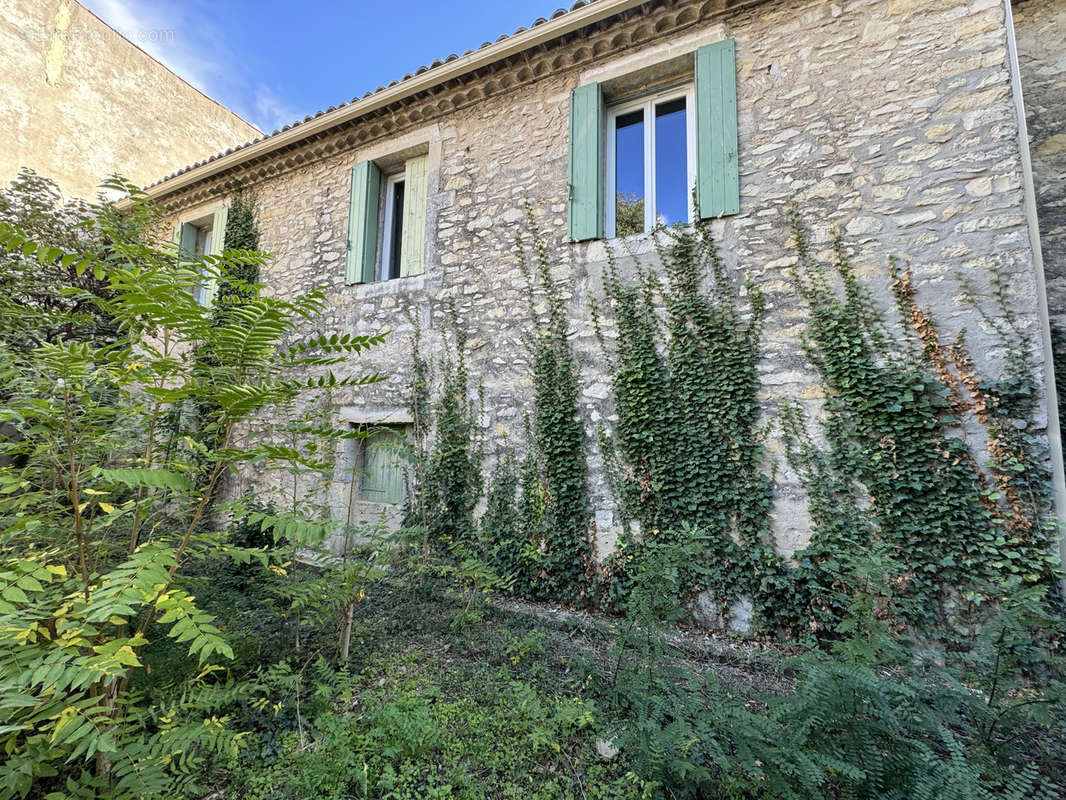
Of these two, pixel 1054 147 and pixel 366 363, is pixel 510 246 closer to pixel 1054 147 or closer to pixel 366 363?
pixel 366 363

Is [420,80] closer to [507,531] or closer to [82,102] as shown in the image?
[507,531]

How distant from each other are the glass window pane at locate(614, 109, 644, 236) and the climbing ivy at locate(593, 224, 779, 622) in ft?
1.38

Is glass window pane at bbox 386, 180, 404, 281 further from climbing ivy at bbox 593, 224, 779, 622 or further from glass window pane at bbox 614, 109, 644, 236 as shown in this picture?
climbing ivy at bbox 593, 224, 779, 622

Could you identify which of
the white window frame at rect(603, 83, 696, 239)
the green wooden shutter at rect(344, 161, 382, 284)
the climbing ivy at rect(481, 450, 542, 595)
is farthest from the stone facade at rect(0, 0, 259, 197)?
the climbing ivy at rect(481, 450, 542, 595)

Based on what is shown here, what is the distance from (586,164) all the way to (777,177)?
167cm

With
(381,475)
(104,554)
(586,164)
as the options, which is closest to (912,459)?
(586,164)

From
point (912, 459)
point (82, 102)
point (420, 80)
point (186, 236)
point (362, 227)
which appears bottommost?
point (912, 459)

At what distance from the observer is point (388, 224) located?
569 cm

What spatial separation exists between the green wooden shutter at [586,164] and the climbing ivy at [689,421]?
651 millimetres

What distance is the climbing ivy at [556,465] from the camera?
3953 millimetres

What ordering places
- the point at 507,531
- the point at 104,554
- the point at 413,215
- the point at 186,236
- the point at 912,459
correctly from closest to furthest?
the point at 104,554 → the point at 912,459 → the point at 507,531 → the point at 413,215 → the point at 186,236

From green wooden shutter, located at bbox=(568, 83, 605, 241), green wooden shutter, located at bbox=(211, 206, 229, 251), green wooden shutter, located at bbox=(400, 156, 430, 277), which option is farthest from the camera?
green wooden shutter, located at bbox=(211, 206, 229, 251)

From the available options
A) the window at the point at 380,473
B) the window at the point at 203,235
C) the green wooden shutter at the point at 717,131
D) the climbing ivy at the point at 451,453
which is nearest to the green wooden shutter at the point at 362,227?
the climbing ivy at the point at 451,453

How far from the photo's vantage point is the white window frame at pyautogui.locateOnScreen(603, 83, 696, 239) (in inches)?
163
